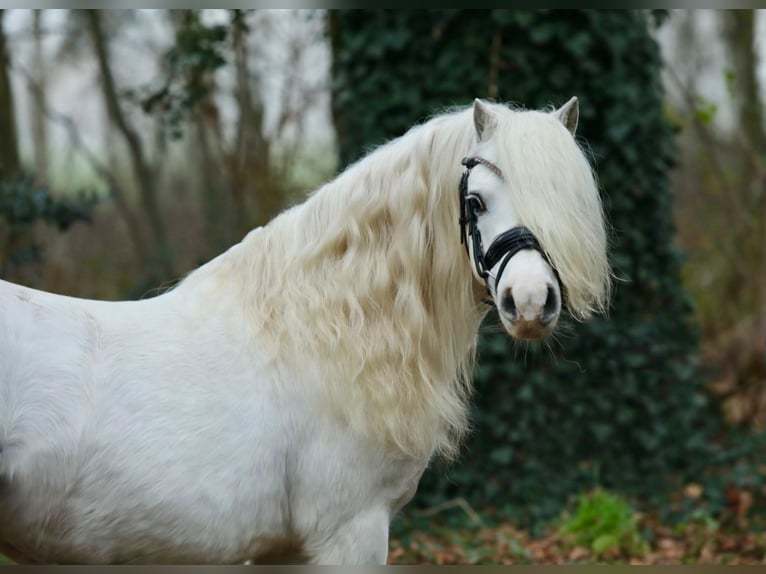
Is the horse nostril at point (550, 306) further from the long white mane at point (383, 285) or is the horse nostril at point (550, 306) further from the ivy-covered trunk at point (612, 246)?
the ivy-covered trunk at point (612, 246)

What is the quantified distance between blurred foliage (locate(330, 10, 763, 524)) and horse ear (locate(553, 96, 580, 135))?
318 centimetres

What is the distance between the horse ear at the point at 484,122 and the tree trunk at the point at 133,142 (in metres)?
5.96

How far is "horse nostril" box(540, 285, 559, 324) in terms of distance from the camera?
8.64 ft

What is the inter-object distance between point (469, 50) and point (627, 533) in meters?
3.33

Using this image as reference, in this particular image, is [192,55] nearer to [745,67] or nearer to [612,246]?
[612,246]

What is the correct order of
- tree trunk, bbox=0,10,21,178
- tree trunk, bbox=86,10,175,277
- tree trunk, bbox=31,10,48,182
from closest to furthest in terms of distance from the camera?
tree trunk, bbox=0,10,21,178, tree trunk, bbox=86,10,175,277, tree trunk, bbox=31,10,48,182

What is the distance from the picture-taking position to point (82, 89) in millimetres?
12812

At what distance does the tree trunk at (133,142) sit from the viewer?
8876mm

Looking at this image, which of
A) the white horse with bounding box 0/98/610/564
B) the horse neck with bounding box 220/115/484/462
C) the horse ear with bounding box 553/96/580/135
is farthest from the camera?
the horse ear with bounding box 553/96/580/135

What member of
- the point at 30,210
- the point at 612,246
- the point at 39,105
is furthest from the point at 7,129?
the point at 612,246

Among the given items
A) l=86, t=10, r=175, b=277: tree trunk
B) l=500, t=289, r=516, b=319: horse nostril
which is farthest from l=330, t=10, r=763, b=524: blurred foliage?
l=500, t=289, r=516, b=319: horse nostril

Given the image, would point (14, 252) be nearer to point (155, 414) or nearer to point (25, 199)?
point (25, 199)

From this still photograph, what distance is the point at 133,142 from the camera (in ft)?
35.4

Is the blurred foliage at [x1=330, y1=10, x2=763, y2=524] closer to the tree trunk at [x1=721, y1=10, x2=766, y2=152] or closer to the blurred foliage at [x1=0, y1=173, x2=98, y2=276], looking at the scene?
the blurred foliage at [x1=0, y1=173, x2=98, y2=276]
